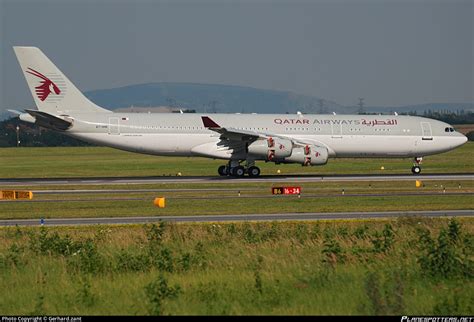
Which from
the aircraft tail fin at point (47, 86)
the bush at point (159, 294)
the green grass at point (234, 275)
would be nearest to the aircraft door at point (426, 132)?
the aircraft tail fin at point (47, 86)

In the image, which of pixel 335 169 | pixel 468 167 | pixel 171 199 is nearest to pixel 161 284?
pixel 171 199

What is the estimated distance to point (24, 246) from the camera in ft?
71.9

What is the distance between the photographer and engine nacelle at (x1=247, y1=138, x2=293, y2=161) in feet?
168

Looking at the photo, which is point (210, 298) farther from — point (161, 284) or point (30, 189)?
point (30, 189)

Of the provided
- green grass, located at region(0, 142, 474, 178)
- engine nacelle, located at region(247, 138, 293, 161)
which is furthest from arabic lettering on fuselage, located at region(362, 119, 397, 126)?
engine nacelle, located at region(247, 138, 293, 161)

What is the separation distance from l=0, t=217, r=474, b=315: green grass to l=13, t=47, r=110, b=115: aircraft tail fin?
30143 mm

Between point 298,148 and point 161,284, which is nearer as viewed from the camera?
point 161,284

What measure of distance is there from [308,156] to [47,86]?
58.1 feet

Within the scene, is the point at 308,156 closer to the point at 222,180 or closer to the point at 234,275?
the point at 222,180

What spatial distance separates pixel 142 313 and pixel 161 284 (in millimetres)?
807

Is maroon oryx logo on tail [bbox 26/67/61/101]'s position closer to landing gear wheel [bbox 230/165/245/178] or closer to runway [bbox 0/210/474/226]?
landing gear wheel [bbox 230/165/245/178]

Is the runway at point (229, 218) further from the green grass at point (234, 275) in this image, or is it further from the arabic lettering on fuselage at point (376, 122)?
the arabic lettering on fuselage at point (376, 122)

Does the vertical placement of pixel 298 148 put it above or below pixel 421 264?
above

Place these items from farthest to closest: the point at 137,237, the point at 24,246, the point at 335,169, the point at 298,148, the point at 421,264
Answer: the point at 335,169 → the point at 298,148 → the point at 137,237 → the point at 24,246 → the point at 421,264
